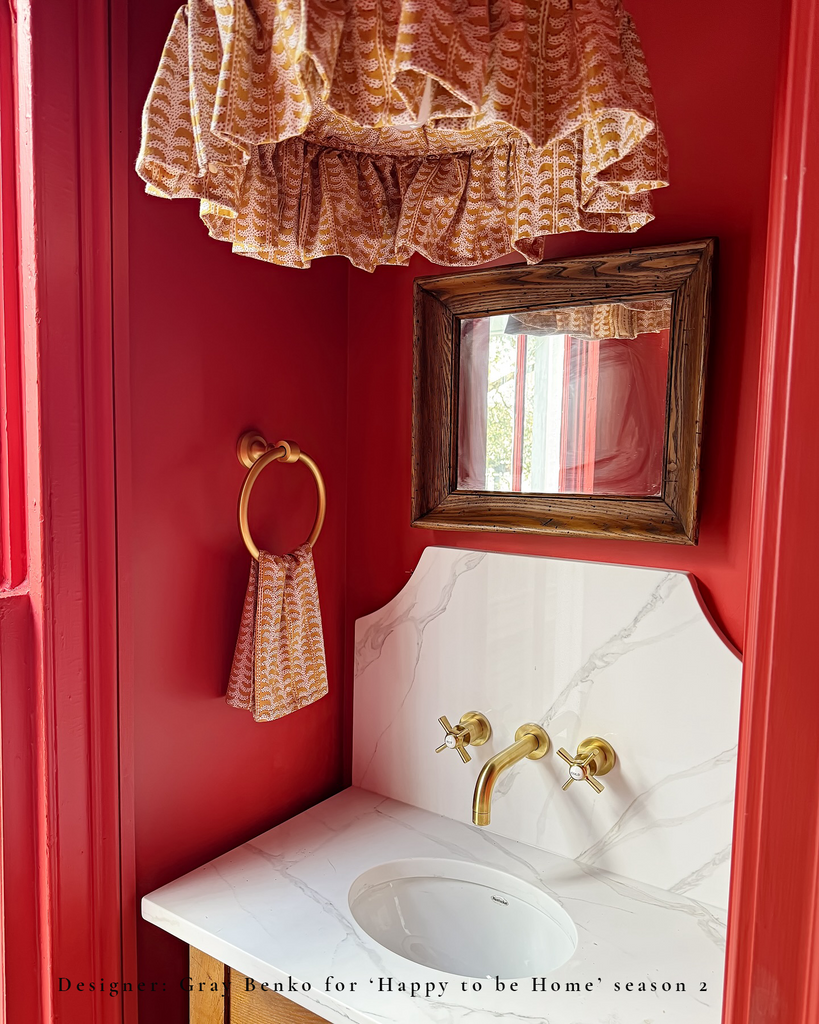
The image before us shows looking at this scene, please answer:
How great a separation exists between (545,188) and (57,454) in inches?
29.0

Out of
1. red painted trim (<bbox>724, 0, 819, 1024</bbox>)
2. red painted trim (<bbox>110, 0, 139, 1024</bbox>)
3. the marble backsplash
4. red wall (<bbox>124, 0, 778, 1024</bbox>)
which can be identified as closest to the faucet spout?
the marble backsplash

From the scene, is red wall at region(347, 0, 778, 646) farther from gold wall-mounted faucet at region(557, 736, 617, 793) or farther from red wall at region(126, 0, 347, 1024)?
red wall at region(126, 0, 347, 1024)

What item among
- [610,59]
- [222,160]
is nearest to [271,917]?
[222,160]

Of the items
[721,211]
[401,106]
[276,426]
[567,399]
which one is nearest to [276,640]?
[276,426]

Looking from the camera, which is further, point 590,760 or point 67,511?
point 590,760

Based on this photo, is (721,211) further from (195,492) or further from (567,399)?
(195,492)

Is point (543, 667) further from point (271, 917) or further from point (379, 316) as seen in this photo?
point (379, 316)

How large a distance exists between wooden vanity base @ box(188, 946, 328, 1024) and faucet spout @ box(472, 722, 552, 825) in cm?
35

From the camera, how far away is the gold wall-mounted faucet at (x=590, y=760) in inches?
46.1

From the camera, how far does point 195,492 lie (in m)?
1.23

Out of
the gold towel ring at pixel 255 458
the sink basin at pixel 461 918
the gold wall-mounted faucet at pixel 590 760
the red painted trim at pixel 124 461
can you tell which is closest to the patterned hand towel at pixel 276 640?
the gold towel ring at pixel 255 458

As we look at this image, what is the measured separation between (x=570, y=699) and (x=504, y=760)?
161 millimetres

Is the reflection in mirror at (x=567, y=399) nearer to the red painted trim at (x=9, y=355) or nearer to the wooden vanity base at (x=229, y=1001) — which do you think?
the red painted trim at (x=9, y=355)

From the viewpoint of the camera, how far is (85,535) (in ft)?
3.49
